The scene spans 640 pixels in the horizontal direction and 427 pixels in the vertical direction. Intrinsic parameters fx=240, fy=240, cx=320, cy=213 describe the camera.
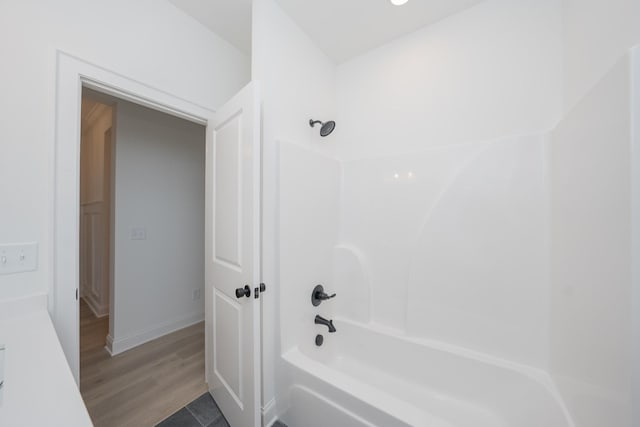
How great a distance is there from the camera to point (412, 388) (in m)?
1.46

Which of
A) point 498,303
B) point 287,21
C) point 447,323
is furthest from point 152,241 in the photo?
point 498,303

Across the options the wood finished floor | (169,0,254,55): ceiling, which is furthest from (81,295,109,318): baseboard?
(169,0,254,55): ceiling

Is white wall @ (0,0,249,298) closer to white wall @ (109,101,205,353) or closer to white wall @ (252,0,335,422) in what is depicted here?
white wall @ (252,0,335,422)

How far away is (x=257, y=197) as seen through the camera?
1202 mm

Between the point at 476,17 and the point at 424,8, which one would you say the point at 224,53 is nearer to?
the point at 424,8

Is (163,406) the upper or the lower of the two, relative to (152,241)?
lower

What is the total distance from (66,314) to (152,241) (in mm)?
1452

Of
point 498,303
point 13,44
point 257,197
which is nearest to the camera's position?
point 13,44

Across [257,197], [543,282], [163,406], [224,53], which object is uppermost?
[224,53]

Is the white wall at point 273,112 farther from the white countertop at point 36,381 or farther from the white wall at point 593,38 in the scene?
the white wall at point 593,38

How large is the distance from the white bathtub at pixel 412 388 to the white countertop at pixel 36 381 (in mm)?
943

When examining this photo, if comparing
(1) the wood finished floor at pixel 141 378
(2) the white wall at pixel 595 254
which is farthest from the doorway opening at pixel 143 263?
(2) the white wall at pixel 595 254

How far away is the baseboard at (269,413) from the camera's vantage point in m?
1.32

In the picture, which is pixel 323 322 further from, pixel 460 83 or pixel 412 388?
pixel 460 83
